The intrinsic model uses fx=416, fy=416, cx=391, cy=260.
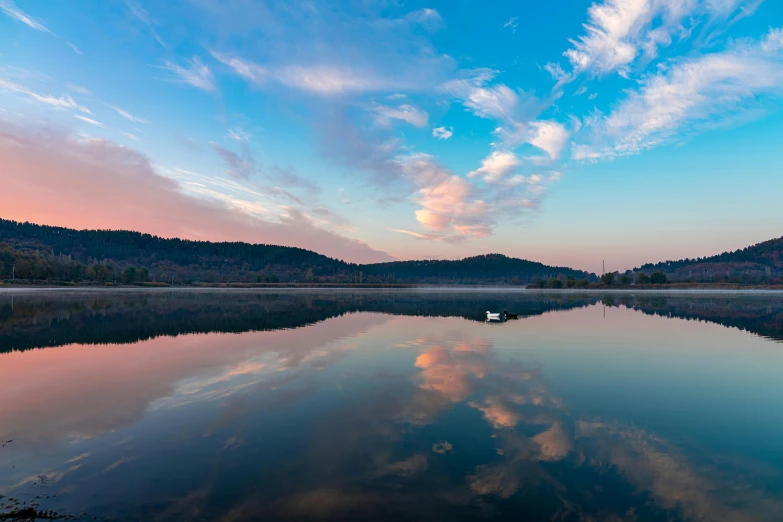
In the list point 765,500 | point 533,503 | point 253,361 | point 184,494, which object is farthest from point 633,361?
point 184,494

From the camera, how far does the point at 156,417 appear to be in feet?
49.4

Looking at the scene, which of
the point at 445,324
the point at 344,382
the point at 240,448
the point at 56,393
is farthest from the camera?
the point at 445,324

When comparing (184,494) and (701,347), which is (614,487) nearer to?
(184,494)

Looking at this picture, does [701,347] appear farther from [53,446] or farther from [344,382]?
[53,446]

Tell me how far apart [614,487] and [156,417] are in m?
14.8

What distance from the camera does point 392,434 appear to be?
526 inches

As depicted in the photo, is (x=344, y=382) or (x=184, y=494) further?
(x=344, y=382)

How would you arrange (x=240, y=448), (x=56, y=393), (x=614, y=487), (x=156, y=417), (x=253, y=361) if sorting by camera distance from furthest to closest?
1. (x=253, y=361)
2. (x=56, y=393)
3. (x=156, y=417)
4. (x=240, y=448)
5. (x=614, y=487)

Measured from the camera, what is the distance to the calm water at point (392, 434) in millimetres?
9336

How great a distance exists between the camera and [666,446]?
1273 centimetres

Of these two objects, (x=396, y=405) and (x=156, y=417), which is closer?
(x=156, y=417)

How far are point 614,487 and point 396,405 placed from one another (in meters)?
8.20

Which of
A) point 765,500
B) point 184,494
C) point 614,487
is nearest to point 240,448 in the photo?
point 184,494

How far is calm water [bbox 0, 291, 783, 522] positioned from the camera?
9336 mm
